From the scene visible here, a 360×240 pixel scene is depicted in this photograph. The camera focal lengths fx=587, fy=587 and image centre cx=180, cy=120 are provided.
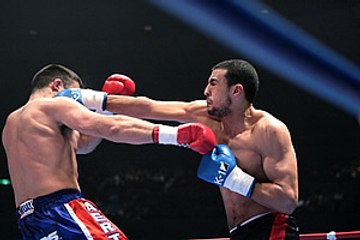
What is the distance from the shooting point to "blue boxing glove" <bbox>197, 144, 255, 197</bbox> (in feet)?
7.02

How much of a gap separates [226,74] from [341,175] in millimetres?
4516

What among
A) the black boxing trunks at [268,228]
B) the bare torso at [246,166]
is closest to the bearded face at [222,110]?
the bare torso at [246,166]

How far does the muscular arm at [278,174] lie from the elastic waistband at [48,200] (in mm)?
679

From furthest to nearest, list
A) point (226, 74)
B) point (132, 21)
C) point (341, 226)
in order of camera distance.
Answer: point (132, 21), point (341, 226), point (226, 74)

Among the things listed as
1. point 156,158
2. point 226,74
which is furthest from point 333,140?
point 226,74

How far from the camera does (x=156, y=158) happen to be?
6.87 m

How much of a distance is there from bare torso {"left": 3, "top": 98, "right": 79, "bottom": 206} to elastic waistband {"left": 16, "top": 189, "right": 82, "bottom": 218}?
0.02 m

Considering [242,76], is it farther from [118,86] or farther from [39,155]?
[39,155]

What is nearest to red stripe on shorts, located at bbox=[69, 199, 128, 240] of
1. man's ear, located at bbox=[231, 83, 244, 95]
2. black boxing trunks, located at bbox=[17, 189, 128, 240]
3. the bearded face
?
black boxing trunks, located at bbox=[17, 189, 128, 240]

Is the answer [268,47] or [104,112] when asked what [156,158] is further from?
[104,112]

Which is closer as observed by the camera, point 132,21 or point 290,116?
point 132,21

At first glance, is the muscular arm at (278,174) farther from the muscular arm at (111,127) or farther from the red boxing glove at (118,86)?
the red boxing glove at (118,86)

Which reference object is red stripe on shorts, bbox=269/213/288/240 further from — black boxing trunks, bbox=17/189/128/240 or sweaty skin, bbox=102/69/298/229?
black boxing trunks, bbox=17/189/128/240

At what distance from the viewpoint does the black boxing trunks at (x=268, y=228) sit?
224 centimetres
